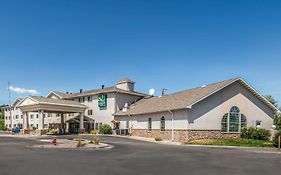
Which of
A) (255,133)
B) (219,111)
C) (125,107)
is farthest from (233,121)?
(125,107)

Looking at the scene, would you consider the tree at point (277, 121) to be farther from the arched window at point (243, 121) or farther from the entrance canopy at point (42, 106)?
the entrance canopy at point (42, 106)

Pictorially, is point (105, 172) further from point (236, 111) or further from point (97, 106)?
point (97, 106)

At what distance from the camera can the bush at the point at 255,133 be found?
3506cm

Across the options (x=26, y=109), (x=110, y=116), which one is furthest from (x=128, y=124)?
(x=26, y=109)

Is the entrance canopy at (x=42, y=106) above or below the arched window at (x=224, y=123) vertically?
above

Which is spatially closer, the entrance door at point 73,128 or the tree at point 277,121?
the tree at point 277,121

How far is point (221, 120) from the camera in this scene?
3606 centimetres

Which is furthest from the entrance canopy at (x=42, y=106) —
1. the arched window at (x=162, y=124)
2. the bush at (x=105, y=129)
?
the arched window at (x=162, y=124)

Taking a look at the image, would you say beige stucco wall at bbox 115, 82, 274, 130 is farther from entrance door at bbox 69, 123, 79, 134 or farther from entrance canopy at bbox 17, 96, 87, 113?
entrance door at bbox 69, 123, 79, 134

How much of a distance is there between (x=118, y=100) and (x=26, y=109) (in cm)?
1565

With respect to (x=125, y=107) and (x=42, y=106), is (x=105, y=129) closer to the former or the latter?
(x=125, y=107)

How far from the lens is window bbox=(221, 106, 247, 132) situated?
36.3 metres

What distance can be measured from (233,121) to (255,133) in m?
2.91

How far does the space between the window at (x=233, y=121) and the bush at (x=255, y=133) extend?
1.03m
